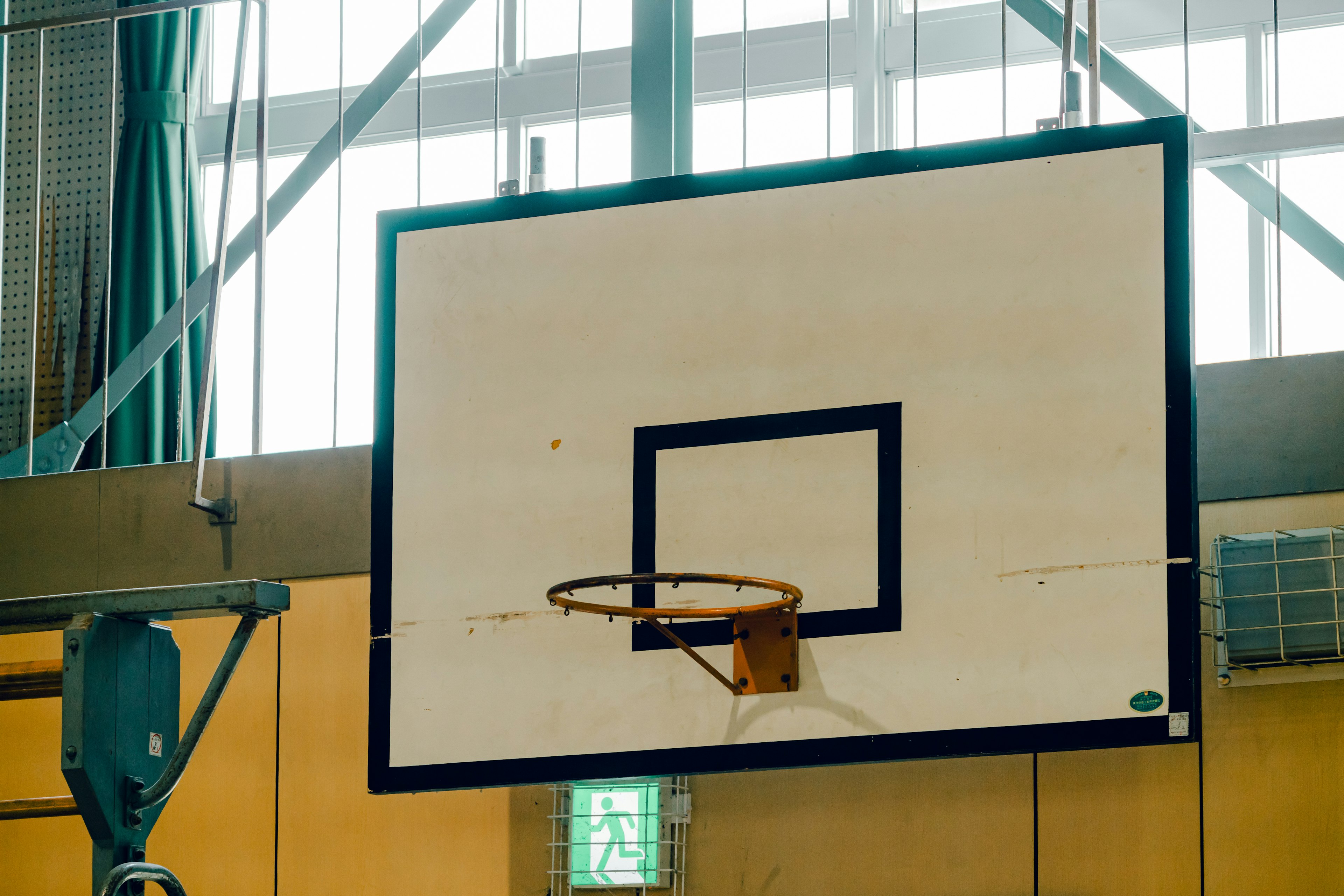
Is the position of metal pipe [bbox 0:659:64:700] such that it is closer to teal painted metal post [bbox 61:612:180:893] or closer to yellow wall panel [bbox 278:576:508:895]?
teal painted metal post [bbox 61:612:180:893]

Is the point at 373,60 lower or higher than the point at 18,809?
higher

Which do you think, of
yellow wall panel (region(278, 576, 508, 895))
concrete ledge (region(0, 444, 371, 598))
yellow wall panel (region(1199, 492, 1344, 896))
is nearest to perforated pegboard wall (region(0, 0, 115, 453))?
concrete ledge (region(0, 444, 371, 598))

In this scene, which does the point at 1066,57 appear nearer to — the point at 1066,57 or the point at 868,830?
the point at 1066,57

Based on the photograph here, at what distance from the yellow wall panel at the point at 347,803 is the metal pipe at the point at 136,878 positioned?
1.05m

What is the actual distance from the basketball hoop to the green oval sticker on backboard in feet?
1.87

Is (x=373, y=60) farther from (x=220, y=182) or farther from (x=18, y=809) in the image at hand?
(x=18, y=809)

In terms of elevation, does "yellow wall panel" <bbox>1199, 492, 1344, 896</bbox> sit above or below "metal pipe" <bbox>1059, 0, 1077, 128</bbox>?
below

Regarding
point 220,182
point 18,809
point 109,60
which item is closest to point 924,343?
point 18,809

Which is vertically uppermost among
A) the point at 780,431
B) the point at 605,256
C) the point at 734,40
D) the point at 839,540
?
the point at 734,40

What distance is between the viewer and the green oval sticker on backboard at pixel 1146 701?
2.19 m

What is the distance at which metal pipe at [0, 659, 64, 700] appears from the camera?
2.05 metres

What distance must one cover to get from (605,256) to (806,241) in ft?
1.35

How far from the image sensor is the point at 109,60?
4.34 meters

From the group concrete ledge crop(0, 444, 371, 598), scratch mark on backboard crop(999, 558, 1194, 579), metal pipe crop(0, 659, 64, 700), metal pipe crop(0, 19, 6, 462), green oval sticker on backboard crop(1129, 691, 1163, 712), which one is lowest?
green oval sticker on backboard crop(1129, 691, 1163, 712)
